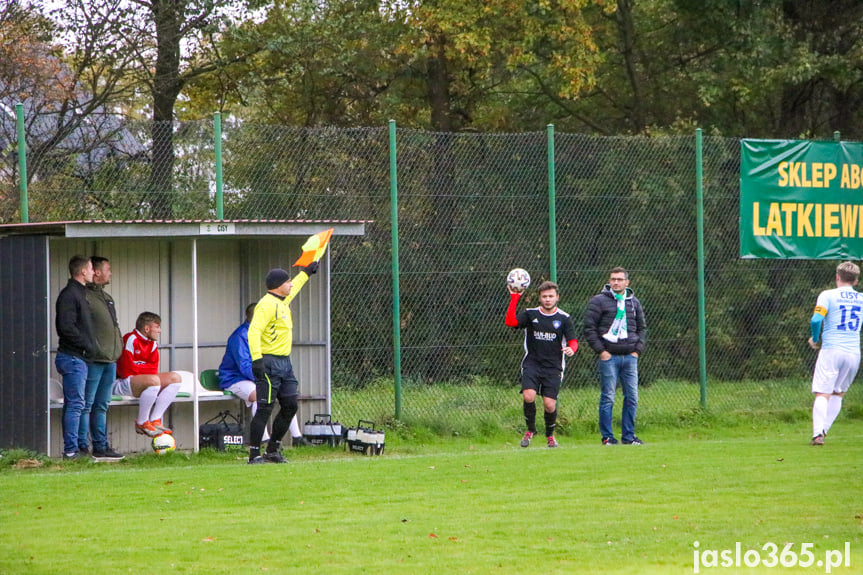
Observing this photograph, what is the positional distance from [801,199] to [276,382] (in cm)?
788

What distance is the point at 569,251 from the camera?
1460 centimetres

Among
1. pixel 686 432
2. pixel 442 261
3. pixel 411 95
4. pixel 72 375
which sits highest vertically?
pixel 411 95

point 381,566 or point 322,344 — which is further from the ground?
point 322,344

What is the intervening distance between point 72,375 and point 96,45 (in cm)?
1135

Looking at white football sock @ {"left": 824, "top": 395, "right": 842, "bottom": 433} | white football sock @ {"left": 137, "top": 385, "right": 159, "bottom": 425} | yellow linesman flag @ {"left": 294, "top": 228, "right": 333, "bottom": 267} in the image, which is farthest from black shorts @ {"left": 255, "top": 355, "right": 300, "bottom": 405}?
white football sock @ {"left": 824, "top": 395, "right": 842, "bottom": 433}

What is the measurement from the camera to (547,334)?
1284 cm

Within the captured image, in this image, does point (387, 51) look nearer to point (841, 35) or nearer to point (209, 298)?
point (841, 35)

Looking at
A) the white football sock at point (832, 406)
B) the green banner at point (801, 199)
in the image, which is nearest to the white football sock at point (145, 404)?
the white football sock at point (832, 406)

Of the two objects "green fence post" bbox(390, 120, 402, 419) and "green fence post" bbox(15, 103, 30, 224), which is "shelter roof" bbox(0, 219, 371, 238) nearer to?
"green fence post" bbox(15, 103, 30, 224)

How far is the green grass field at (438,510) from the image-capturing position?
23.2ft

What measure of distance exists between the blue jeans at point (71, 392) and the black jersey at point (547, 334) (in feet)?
14.6

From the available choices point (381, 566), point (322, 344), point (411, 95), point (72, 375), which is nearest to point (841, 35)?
point (411, 95)

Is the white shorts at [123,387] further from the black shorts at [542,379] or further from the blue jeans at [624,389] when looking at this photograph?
the blue jeans at [624,389]

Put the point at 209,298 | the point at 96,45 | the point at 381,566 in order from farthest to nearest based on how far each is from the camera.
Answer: the point at 96,45, the point at 209,298, the point at 381,566
